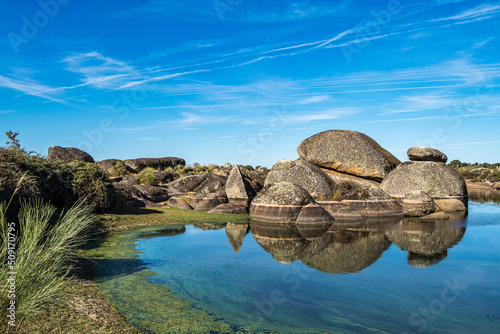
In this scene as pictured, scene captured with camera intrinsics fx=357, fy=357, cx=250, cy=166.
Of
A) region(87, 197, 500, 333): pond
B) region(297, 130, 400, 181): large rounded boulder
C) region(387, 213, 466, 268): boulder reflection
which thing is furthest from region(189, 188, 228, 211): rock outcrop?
region(387, 213, 466, 268): boulder reflection

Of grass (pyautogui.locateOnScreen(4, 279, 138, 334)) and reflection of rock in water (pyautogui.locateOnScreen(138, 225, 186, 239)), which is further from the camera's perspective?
reflection of rock in water (pyautogui.locateOnScreen(138, 225, 186, 239))

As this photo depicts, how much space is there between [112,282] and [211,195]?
37.3ft

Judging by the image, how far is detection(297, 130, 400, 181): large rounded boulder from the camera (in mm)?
20531

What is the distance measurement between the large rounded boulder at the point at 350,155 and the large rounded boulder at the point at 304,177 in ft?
8.40

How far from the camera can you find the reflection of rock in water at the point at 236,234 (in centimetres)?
1007

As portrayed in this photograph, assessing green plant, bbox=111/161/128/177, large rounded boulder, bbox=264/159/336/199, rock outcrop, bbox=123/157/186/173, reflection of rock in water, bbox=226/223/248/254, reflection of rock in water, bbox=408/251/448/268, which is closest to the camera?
reflection of rock in water, bbox=408/251/448/268

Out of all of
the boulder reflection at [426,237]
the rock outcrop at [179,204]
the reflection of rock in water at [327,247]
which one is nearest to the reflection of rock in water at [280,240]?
the reflection of rock in water at [327,247]

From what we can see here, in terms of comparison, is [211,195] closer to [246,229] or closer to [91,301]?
[246,229]

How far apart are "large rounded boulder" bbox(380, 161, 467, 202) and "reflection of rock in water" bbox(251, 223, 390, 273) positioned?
7.71m

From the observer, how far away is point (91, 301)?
5.26 metres

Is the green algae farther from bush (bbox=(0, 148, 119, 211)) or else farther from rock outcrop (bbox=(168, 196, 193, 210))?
rock outcrop (bbox=(168, 196, 193, 210))

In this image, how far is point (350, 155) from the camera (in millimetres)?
20547

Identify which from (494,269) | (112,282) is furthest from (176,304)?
(494,269)

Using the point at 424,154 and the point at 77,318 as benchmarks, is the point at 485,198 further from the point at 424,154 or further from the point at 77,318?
the point at 77,318
